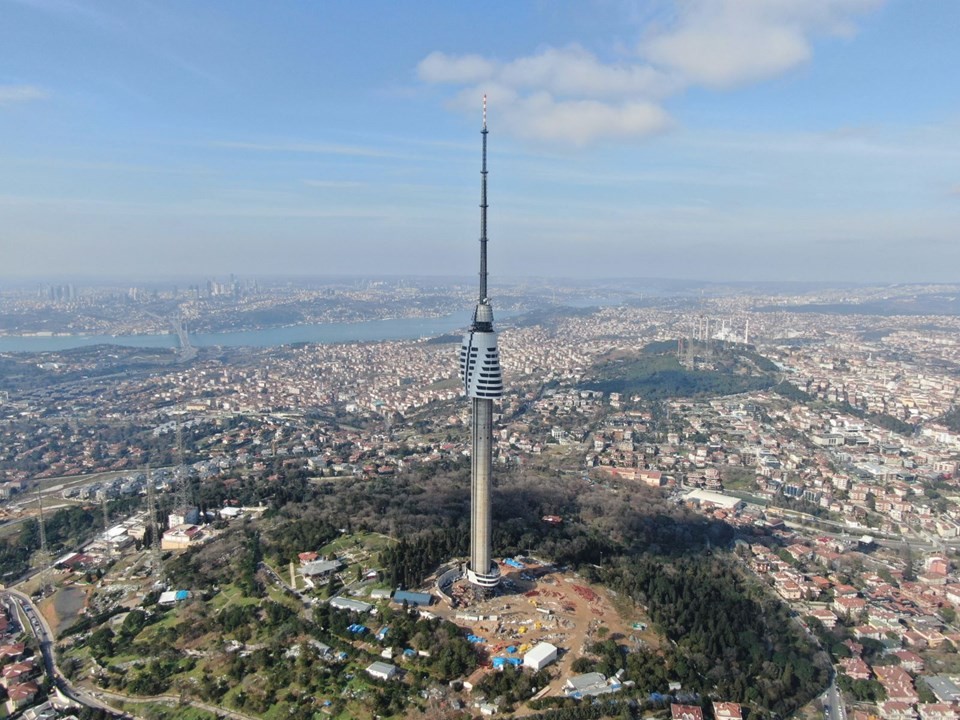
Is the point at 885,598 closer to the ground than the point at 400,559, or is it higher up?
closer to the ground

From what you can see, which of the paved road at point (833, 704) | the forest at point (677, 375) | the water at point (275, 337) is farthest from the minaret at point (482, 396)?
the water at point (275, 337)

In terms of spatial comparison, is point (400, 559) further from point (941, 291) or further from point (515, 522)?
point (941, 291)

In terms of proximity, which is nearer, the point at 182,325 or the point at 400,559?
the point at 400,559

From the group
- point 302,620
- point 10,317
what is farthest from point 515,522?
point 10,317

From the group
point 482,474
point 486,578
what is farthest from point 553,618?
point 482,474

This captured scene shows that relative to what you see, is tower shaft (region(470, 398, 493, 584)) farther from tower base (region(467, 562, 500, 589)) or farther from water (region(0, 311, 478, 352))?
water (region(0, 311, 478, 352))

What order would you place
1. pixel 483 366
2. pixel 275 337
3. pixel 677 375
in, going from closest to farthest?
1. pixel 483 366
2. pixel 677 375
3. pixel 275 337

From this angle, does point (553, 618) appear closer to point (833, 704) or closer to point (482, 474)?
point (482, 474)
